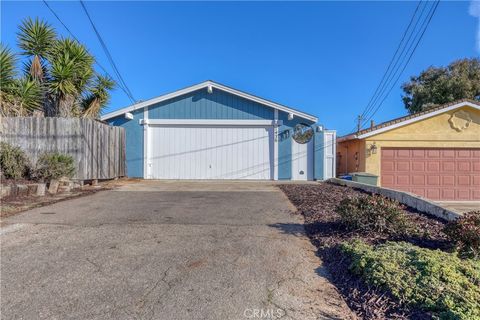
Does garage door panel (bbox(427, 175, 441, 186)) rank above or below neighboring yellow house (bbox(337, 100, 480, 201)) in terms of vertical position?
below

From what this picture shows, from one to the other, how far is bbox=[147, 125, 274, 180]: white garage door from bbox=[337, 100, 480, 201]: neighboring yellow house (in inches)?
167

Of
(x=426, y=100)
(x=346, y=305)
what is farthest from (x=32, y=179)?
(x=426, y=100)

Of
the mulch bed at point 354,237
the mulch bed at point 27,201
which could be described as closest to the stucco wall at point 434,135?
the mulch bed at point 354,237

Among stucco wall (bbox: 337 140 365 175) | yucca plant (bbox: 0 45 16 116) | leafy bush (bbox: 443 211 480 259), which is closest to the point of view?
leafy bush (bbox: 443 211 480 259)

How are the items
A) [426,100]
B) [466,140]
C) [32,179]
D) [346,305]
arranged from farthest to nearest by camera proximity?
1. [426,100]
2. [466,140]
3. [32,179]
4. [346,305]

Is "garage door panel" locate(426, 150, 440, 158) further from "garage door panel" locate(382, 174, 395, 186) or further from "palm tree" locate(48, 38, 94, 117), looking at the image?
"palm tree" locate(48, 38, 94, 117)

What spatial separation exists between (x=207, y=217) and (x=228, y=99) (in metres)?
9.09

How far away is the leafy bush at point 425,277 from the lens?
2602 mm

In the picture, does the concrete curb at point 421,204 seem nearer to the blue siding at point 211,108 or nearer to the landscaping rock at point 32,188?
the blue siding at point 211,108

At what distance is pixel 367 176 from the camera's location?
12.3 m

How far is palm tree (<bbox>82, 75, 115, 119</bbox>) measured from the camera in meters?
12.8

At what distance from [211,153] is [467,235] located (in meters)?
11.4

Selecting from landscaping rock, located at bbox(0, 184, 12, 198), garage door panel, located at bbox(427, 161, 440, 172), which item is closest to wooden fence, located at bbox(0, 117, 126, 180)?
landscaping rock, located at bbox(0, 184, 12, 198)

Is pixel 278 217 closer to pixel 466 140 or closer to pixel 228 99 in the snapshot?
pixel 228 99
